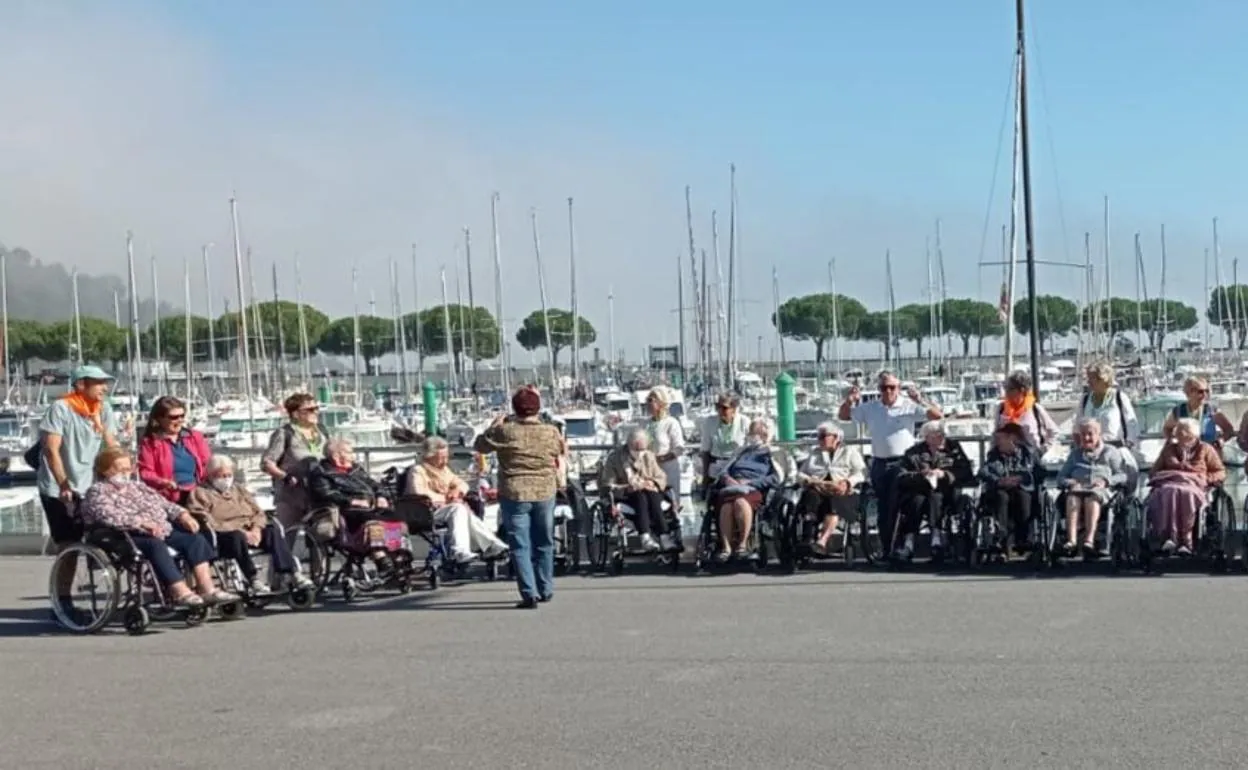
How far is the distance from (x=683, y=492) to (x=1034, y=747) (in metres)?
7.48

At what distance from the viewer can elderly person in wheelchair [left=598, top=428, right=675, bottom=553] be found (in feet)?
42.4

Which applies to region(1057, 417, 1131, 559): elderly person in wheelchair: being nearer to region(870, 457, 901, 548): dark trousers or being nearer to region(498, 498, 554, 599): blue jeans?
region(870, 457, 901, 548): dark trousers

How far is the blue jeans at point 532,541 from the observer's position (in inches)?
435

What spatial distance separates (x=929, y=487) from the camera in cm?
1253

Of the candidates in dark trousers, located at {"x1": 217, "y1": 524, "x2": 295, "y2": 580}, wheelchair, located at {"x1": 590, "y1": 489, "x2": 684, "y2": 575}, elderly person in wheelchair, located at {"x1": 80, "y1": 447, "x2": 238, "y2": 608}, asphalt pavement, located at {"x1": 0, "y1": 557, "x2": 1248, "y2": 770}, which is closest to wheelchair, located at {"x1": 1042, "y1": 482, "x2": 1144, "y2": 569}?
asphalt pavement, located at {"x1": 0, "y1": 557, "x2": 1248, "y2": 770}

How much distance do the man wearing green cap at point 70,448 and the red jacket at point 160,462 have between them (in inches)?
9.5

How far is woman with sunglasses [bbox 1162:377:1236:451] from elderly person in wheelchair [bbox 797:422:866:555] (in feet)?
8.42

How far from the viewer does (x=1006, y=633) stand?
9.34 meters

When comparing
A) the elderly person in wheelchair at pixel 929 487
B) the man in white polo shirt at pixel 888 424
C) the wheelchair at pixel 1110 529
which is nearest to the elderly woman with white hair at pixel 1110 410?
the wheelchair at pixel 1110 529

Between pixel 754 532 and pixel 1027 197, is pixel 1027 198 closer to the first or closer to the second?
pixel 1027 197

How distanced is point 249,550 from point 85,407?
1.56 m

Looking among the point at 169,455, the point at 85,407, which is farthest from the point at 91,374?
the point at 169,455

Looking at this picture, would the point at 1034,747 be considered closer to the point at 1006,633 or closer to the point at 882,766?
the point at 882,766

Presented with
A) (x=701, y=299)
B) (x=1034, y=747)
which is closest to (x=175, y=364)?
(x=701, y=299)
